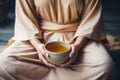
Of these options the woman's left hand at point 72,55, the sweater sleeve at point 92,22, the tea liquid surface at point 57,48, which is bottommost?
the woman's left hand at point 72,55

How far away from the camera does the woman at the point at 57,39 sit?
1.37 meters

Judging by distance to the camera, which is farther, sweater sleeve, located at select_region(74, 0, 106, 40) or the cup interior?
sweater sleeve, located at select_region(74, 0, 106, 40)

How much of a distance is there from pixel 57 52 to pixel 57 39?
0.21m

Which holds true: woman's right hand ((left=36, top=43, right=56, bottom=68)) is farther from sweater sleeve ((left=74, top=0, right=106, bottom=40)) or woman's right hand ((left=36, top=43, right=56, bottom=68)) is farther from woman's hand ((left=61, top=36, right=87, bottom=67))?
sweater sleeve ((left=74, top=0, right=106, bottom=40))

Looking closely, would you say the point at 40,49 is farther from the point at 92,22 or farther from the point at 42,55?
the point at 92,22

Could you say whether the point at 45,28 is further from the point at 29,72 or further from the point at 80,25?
the point at 29,72

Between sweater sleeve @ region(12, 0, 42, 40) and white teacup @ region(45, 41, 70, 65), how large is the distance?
17 centimetres

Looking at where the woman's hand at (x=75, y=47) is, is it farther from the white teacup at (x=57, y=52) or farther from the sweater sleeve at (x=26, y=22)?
the sweater sleeve at (x=26, y=22)

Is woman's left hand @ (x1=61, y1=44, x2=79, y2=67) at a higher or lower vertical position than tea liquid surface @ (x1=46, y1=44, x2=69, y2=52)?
lower

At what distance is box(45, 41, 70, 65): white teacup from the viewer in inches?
51.6

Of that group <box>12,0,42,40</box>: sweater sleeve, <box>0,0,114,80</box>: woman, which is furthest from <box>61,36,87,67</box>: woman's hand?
<box>12,0,42,40</box>: sweater sleeve

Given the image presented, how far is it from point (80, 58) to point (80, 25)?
0.20 meters

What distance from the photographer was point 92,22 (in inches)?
60.4

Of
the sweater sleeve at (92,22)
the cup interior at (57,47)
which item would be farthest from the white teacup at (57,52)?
the sweater sleeve at (92,22)
